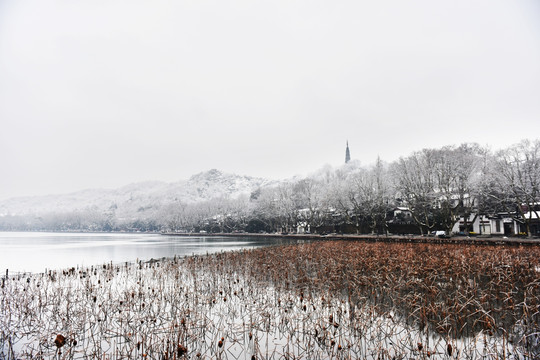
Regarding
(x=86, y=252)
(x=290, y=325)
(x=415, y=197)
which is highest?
(x=415, y=197)

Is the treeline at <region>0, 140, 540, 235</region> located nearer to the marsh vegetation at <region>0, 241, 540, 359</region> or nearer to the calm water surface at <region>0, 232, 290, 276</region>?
the calm water surface at <region>0, 232, 290, 276</region>

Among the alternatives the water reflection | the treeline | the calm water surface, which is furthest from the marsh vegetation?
the treeline

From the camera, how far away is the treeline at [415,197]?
37781 millimetres

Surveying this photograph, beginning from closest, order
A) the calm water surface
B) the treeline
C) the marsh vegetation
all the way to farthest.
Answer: the marsh vegetation
the calm water surface
the treeline

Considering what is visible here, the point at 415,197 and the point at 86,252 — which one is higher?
the point at 415,197

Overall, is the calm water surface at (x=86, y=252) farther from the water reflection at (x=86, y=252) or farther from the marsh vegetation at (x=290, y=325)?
the marsh vegetation at (x=290, y=325)

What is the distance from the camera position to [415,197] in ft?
143

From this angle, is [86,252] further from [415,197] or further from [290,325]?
[415,197]

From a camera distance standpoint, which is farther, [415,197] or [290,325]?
[415,197]

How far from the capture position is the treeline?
37.8 meters

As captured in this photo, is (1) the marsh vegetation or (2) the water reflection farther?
(2) the water reflection

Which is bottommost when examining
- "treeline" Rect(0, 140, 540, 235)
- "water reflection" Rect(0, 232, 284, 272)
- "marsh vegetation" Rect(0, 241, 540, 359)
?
"water reflection" Rect(0, 232, 284, 272)

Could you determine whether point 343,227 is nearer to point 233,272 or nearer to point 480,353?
point 233,272

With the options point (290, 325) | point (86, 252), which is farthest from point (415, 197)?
point (86, 252)
